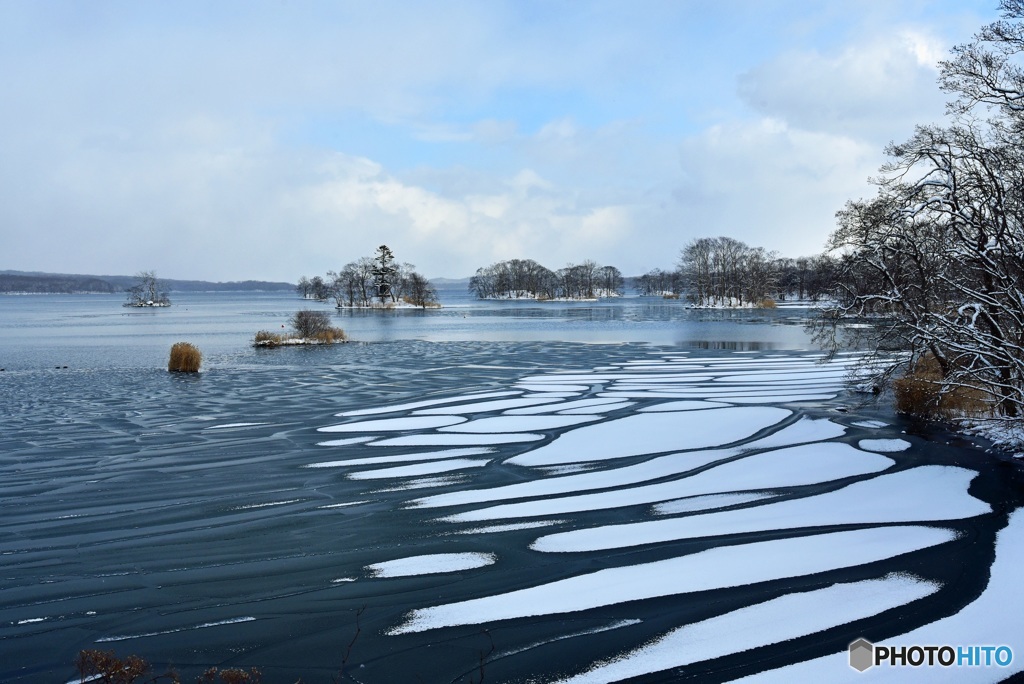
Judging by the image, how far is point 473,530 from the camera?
8883 mm

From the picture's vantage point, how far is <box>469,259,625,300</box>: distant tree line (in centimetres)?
16275

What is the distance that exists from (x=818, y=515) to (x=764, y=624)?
3.39m

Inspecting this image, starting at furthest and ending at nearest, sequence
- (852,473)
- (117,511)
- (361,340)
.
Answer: (361,340)
(852,473)
(117,511)

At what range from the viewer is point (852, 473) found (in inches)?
448

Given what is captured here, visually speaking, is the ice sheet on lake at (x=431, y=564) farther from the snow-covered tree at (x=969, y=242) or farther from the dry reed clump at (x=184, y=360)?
the dry reed clump at (x=184, y=360)

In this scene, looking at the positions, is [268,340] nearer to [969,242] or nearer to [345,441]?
[345,441]

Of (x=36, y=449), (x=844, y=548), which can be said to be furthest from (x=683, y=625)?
(x=36, y=449)

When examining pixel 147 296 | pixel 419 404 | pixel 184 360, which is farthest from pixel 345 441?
pixel 147 296

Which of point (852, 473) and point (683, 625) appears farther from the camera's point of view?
point (852, 473)

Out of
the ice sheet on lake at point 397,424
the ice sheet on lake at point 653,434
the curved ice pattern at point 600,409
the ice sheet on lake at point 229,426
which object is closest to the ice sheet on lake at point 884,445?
the ice sheet on lake at point 653,434

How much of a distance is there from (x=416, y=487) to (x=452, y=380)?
505 inches

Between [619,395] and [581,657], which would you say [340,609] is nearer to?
[581,657]

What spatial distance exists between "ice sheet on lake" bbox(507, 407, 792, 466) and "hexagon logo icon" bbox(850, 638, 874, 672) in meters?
6.43

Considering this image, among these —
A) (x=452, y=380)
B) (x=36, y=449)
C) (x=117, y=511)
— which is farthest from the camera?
(x=452, y=380)
